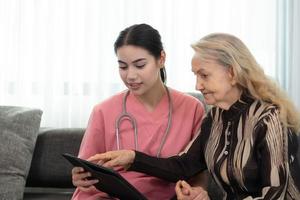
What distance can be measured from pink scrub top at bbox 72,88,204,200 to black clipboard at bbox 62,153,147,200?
7.2 inches

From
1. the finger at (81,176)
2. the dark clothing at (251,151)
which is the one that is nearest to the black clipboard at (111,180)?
the finger at (81,176)

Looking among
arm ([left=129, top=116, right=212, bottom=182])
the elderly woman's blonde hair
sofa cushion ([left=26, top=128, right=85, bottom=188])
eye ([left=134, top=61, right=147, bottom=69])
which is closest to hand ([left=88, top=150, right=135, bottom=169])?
arm ([left=129, top=116, right=212, bottom=182])

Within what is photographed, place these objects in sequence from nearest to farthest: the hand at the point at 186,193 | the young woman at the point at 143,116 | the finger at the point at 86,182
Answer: the hand at the point at 186,193, the finger at the point at 86,182, the young woman at the point at 143,116

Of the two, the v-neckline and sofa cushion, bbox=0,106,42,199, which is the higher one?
the v-neckline

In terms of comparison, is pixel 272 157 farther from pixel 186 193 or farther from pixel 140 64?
pixel 140 64

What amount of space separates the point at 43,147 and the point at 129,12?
797 millimetres

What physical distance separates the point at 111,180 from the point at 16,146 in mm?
780

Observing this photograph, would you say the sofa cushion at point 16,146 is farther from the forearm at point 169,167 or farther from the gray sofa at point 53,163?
the forearm at point 169,167

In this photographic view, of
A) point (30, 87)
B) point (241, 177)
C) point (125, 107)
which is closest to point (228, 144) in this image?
point (241, 177)

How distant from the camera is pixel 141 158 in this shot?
1554 mm

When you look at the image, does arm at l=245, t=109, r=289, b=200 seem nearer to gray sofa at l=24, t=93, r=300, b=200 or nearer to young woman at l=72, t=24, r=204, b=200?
young woman at l=72, t=24, r=204, b=200

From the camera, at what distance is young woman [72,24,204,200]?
Result: 1.60 meters

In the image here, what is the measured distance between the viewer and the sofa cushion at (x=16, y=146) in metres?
1.93

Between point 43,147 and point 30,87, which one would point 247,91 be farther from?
point 30,87
